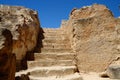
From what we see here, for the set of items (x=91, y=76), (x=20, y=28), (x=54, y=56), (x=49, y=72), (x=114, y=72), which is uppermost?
(x=20, y=28)

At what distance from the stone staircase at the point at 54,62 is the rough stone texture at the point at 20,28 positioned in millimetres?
428

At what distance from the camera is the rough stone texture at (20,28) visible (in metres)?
5.46

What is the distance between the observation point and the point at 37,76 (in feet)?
17.1

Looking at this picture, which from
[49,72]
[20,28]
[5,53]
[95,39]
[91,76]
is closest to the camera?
[5,53]

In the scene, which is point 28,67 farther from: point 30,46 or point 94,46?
point 94,46

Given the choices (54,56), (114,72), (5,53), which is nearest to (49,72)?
(54,56)

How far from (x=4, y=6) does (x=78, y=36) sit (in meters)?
3.23

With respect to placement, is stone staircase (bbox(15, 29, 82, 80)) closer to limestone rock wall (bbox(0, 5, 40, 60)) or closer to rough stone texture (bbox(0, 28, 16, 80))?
limestone rock wall (bbox(0, 5, 40, 60))

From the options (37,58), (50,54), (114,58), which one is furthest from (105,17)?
(37,58)

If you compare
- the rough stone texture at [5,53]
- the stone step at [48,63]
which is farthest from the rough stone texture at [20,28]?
the rough stone texture at [5,53]

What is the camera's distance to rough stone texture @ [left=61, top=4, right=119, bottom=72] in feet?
19.5

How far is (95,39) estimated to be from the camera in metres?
6.13

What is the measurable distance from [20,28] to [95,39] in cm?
249

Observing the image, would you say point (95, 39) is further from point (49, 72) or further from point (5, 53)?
point (5, 53)
